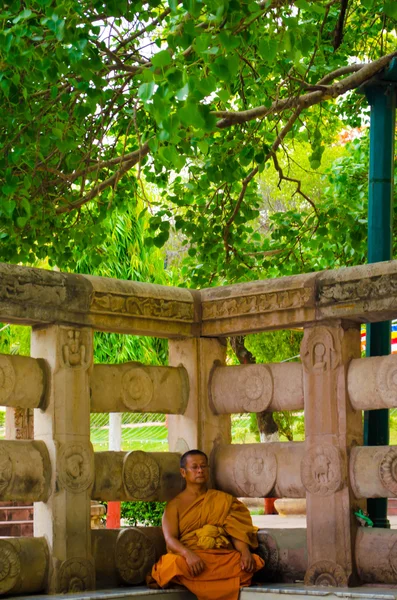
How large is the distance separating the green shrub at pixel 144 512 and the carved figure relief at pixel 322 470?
28.6 ft

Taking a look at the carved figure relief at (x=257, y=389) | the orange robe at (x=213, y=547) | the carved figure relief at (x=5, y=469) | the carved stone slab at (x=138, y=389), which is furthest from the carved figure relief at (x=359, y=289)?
the carved figure relief at (x=5, y=469)

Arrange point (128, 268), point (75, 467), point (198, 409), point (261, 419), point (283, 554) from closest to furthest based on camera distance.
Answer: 1. point (75, 467)
2. point (283, 554)
3. point (198, 409)
4. point (261, 419)
5. point (128, 268)

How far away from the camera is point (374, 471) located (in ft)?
21.6

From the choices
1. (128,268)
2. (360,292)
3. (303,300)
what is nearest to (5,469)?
(303,300)

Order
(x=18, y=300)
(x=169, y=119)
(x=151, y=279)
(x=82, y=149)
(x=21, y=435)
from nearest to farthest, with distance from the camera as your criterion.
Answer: (x=169, y=119)
(x=18, y=300)
(x=82, y=149)
(x=21, y=435)
(x=151, y=279)

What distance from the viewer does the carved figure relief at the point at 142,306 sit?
7.00 metres

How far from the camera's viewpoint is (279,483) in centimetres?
708

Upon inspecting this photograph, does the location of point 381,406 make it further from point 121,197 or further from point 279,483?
point 121,197

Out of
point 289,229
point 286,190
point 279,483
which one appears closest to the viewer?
point 279,483

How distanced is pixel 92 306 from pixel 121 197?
15.9ft

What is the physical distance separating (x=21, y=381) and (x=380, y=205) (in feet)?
10.4

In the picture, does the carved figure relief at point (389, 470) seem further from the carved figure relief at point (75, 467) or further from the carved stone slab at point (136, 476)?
the carved figure relief at point (75, 467)

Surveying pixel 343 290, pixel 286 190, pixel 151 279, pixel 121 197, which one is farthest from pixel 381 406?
pixel 286 190

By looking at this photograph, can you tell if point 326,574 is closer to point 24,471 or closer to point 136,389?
point 136,389
